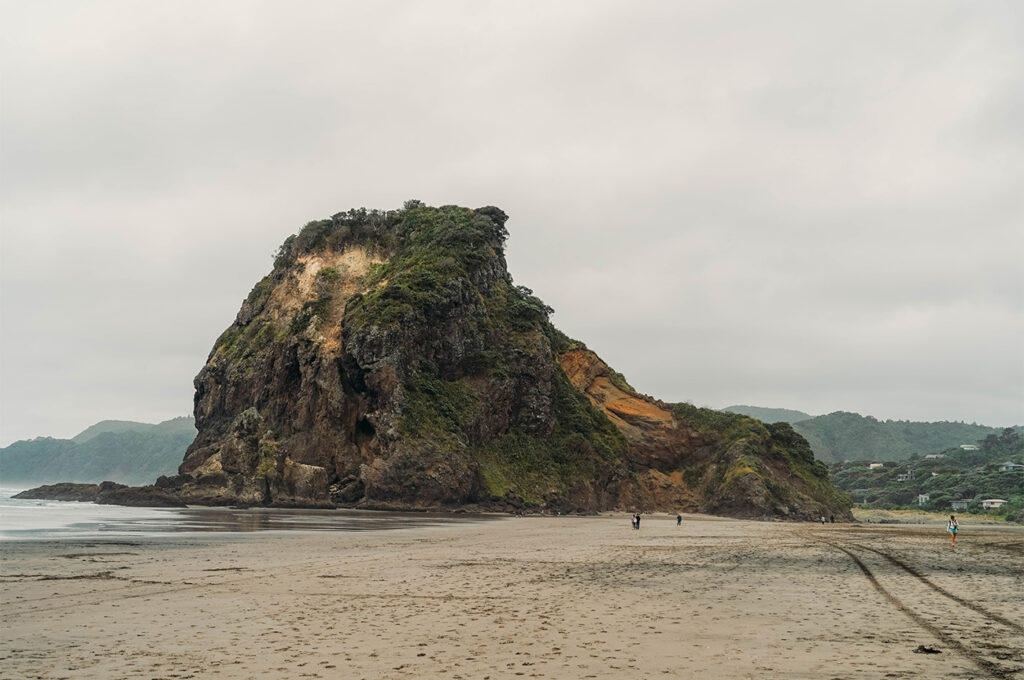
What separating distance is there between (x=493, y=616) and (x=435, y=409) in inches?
2244

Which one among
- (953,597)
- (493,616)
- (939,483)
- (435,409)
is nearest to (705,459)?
(435,409)

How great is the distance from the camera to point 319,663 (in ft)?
31.1

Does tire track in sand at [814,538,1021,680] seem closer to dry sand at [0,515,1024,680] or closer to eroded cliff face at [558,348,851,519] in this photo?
dry sand at [0,515,1024,680]

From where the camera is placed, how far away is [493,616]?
13.0m

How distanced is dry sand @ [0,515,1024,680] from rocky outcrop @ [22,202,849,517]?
140ft

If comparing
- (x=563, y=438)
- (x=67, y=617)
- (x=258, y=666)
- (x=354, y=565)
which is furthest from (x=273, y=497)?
(x=258, y=666)

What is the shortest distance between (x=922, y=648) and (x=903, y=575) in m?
11.0

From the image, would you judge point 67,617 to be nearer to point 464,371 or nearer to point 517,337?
point 464,371

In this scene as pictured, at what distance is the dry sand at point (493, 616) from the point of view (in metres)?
9.45

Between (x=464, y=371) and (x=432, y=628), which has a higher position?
(x=464, y=371)

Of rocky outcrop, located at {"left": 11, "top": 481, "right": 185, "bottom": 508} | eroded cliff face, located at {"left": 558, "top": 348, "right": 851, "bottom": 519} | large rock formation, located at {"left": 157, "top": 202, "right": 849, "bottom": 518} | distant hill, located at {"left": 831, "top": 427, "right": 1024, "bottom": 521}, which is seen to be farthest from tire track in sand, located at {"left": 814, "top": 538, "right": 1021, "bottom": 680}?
distant hill, located at {"left": 831, "top": 427, "right": 1024, "bottom": 521}

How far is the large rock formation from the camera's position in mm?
66500

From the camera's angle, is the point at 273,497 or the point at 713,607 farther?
the point at 273,497

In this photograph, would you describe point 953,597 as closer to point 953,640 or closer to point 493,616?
point 953,640
